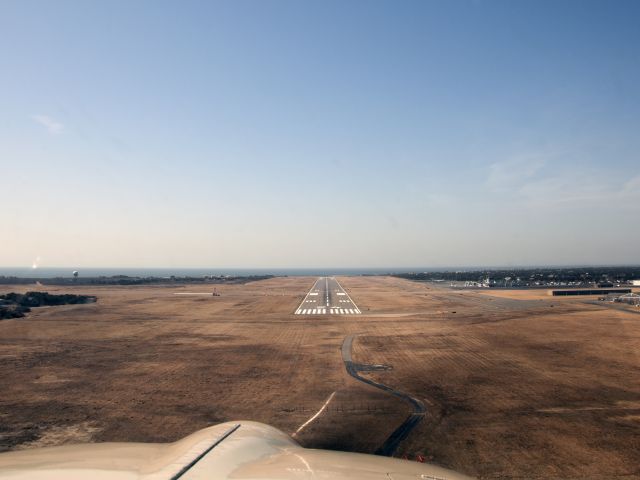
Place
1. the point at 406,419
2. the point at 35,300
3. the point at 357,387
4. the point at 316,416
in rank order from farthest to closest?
the point at 35,300, the point at 357,387, the point at 316,416, the point at 406,419

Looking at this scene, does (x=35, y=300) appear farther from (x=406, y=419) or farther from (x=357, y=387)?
(x=406, y=419)

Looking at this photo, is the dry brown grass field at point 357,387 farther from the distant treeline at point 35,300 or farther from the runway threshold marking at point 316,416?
the distant treeline at point 35,300

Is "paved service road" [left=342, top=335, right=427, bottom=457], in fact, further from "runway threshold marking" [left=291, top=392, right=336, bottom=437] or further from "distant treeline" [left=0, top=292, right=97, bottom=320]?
"distant treeline" [left=0, top=292, right=97, bottom=320]

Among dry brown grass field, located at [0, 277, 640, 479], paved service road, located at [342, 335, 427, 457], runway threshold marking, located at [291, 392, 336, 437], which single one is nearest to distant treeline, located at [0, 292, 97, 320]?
dry brown grass field, located at [0, 277, 640, 479]

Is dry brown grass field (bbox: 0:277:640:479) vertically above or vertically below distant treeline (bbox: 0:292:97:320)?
below

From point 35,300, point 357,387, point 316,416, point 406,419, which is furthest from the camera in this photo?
point 35,300

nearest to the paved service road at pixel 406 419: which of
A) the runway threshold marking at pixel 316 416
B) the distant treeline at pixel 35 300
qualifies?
the runway threshold marking at pixel 316 416

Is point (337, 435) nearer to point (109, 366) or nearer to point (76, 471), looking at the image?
point (76, 471)

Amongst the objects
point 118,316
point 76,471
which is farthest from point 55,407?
point 118,316

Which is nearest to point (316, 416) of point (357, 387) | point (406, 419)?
point (406, 419)
